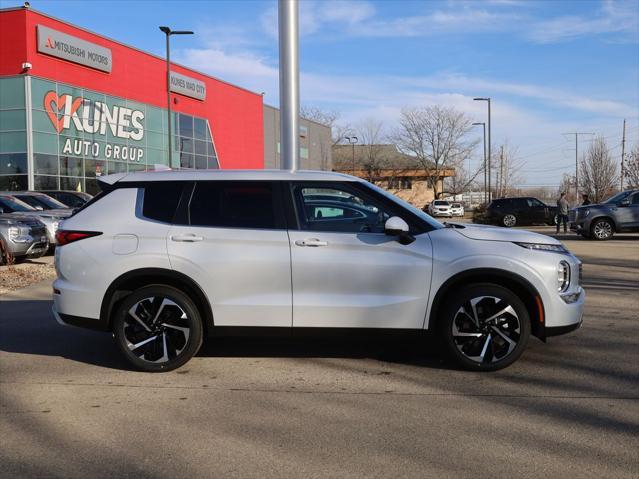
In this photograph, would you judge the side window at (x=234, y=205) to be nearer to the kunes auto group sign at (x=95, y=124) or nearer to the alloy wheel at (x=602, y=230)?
the alloy wheel at (x=602, y=230)

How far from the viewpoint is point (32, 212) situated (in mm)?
15156

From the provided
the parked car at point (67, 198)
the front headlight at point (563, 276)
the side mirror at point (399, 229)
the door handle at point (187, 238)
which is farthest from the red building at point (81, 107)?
the front headlight at point (563, 276)

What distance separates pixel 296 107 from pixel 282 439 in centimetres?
1209

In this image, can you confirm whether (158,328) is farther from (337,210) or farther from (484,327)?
(484,327)

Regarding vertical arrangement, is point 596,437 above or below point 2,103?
below

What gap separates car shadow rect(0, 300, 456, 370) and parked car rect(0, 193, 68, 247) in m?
7.91

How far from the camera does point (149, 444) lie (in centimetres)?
390

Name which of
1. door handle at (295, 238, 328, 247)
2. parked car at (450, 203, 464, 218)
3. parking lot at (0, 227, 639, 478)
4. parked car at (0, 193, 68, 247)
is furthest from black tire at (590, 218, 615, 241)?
parked car at (450, 203, 464, 218)

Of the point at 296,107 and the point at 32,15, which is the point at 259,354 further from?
the point at 32,15

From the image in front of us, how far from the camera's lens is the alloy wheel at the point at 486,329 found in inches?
206

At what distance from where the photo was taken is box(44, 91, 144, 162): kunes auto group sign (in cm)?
2866

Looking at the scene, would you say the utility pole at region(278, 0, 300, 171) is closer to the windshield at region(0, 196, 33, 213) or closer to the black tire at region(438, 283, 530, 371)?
the windshield at region(0, 196, 33, 213)

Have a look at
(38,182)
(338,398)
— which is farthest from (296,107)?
(38,182)

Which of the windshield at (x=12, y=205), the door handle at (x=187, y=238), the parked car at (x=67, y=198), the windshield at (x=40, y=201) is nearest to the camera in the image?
the door handle at (x=187, y=238)
